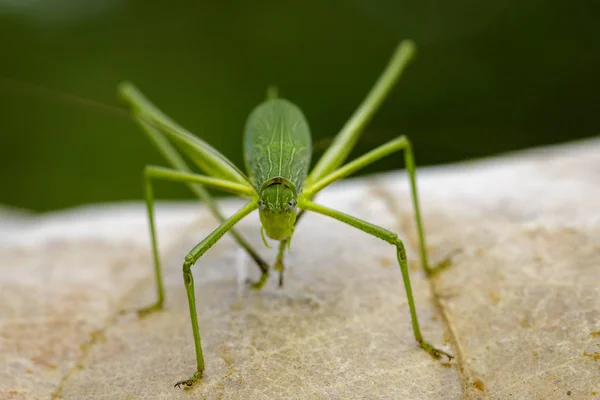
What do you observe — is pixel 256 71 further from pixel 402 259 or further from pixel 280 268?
pixel 402 259

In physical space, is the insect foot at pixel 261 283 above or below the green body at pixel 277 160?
below

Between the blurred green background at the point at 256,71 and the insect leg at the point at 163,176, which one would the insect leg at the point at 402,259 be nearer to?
the insect leg at the point at 163,176

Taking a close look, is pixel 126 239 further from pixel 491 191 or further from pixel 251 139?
pixel 491 191

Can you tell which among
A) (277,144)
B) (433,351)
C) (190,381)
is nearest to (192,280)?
(190,381)

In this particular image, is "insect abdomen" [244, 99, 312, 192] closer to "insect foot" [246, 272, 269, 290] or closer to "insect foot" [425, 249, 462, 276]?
"insect foot" [246, 272, 269, 290]

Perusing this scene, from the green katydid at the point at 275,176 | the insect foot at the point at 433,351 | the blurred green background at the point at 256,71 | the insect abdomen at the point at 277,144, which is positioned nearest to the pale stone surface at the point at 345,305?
the insect foot at the point at 433,351

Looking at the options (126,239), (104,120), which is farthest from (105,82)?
(126,239)

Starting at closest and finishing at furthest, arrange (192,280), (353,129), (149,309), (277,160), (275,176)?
1. (192,280)
2. (275,176)
3. (277,160)
4. (149,309)
5. (353,129)
